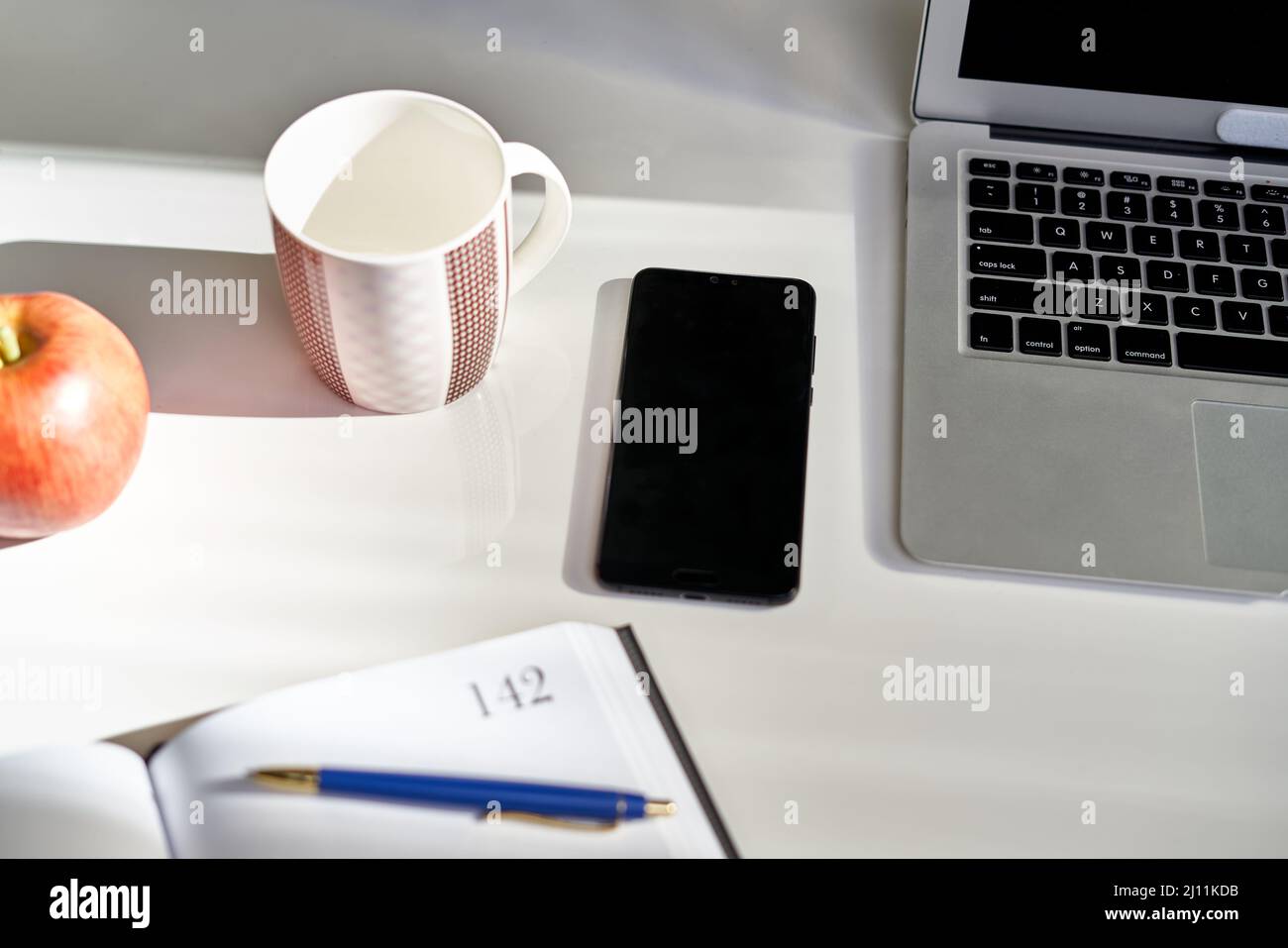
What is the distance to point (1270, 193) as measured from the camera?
666mm

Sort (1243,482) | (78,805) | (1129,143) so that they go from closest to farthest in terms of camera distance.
Answer: (78,805)
(1243,482)
(1129,143)

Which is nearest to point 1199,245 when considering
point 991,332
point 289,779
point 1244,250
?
point 1244,250

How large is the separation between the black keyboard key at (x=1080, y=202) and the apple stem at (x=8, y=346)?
55 centimetres

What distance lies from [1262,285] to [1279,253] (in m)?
0.03

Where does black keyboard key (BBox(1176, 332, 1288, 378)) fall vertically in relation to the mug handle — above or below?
below

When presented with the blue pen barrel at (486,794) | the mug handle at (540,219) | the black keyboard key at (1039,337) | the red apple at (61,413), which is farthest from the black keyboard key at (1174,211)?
the red apple at (61,413)

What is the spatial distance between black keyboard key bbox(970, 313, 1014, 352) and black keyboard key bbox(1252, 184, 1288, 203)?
0.18 meters

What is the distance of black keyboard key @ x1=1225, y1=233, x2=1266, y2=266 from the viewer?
642mm

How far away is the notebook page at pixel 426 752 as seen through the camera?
0.48m

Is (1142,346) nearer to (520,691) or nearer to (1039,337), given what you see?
(1039,337)

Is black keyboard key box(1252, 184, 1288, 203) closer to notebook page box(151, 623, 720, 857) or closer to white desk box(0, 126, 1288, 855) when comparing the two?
white desk box(0, 126, 1288, 855)

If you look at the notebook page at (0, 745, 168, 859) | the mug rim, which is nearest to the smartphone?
the mug rim
